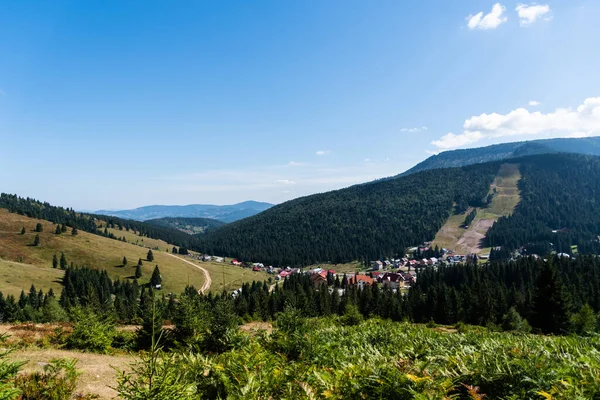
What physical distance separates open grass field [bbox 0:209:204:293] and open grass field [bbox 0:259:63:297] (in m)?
3.81

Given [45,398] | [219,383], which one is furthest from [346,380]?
[45,398]

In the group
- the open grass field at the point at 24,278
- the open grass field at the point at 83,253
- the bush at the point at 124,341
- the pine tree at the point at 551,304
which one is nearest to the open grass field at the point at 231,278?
the open grass field at the point at 83,253

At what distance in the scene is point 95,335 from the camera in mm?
19312

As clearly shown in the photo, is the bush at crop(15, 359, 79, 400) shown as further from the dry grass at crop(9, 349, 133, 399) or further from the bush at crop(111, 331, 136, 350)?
the bush at crop(111, 331, 136, 350)

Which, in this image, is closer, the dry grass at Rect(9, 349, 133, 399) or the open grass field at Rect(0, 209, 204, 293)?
the dry grass at Rect(9, 349, 133, 399)

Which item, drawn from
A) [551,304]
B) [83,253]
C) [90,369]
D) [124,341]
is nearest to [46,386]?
[90,369]

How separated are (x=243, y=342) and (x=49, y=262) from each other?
176729 mm

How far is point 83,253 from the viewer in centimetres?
15838

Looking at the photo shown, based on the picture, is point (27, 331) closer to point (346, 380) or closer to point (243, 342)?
point (243, 342)

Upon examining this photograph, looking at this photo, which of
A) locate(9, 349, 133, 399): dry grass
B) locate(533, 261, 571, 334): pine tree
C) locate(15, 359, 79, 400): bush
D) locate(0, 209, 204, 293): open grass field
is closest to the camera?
locate(15, 359, 79, 400): bush

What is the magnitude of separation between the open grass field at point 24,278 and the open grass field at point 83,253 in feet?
12.5

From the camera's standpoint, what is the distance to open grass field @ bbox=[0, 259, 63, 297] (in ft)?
336

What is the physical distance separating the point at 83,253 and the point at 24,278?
46746 mm

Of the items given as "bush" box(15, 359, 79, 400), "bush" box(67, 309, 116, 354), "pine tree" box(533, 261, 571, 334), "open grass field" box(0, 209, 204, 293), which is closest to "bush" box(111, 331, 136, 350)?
"bush" box(67, 309, 116, 354)
